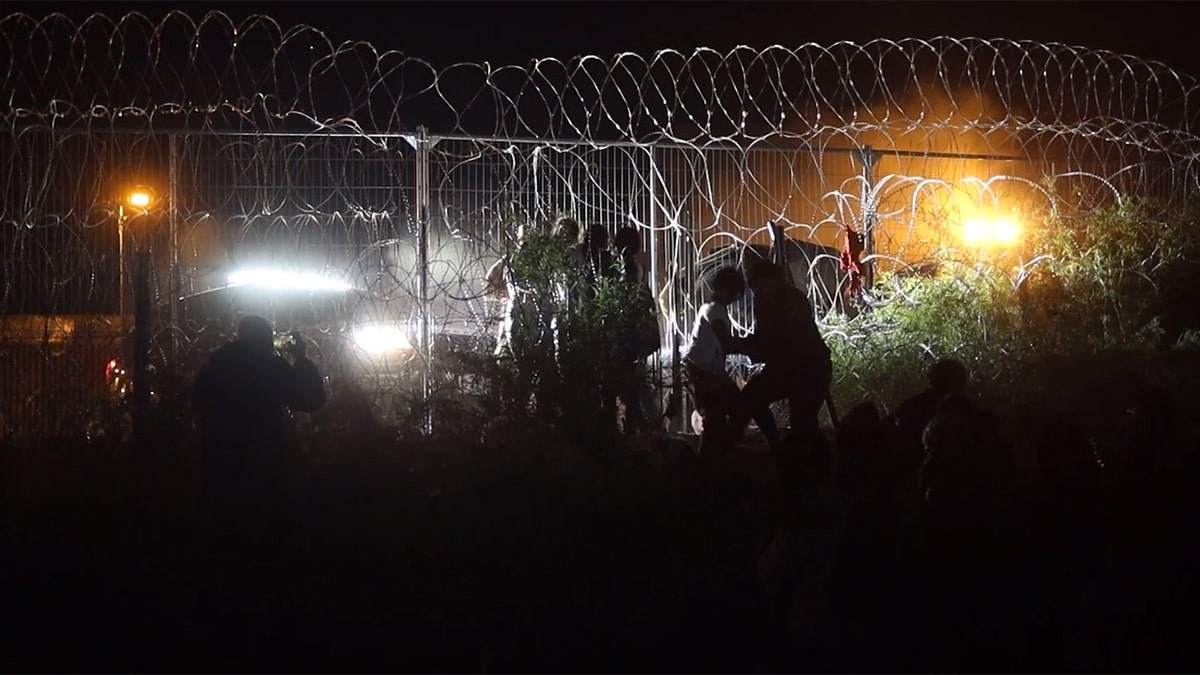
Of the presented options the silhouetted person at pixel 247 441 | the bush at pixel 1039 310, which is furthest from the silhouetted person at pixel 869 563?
the bush at pixel 1039 310

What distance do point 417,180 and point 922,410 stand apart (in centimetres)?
364

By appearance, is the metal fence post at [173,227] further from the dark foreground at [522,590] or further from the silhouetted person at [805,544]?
the silhouetted person at [805,544]

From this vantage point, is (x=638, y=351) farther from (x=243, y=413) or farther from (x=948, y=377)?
(x=243, y=413)

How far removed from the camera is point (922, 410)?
6.26 meters

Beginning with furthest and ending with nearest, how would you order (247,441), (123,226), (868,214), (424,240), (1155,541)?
(868,214)
(424,240)
(123,226)
(247,441)
(1155,541)

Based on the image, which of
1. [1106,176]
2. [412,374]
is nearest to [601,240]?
[412,374]

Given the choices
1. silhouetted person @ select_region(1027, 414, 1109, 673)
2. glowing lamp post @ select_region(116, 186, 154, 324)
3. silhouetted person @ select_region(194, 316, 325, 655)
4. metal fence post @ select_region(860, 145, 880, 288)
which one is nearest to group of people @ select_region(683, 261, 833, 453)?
silhouetted person @ select_region(1027, 414, 1109, 673)

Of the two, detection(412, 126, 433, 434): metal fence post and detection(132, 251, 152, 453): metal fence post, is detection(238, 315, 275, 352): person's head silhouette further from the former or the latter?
detection(412, 126, 433, 434): metal fence post

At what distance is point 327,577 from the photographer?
5.54m

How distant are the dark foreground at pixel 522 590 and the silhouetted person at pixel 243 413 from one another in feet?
0.62

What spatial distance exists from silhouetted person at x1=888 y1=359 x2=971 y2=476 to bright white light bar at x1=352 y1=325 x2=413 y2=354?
3034 millimetres

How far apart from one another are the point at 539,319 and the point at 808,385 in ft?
5.02

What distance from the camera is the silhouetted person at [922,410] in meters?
6.07

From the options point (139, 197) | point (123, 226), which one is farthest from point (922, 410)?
point (139, 197)
